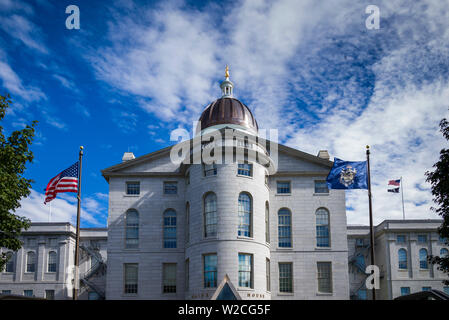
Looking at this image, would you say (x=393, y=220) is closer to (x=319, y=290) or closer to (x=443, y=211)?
(x=319, y=290)

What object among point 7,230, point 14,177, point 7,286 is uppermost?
point 14,177

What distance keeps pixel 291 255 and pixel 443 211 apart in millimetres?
16980

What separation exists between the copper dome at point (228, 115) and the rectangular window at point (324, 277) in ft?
47.5

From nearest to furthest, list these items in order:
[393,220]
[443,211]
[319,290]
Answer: [443,211], [319,290], [393,220]

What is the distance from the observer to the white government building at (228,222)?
3734cm

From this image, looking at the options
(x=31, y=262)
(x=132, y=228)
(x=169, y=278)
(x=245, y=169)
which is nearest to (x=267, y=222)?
(x=245, y=169)

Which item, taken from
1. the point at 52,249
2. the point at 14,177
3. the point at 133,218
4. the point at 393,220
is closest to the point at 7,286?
the point at 52,249

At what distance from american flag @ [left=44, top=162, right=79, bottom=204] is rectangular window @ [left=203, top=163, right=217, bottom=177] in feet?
43.8

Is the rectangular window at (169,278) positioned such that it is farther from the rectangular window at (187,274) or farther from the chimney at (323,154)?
the chimney at (323,154)

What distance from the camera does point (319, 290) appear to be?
4162cm

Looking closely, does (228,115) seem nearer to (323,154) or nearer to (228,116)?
(228,116)

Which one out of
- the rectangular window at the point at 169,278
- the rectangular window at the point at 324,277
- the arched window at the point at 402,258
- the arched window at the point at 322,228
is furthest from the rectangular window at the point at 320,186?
the arched window at the point at 402,258

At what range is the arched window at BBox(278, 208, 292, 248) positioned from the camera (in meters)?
42.6

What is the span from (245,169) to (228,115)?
842cm
